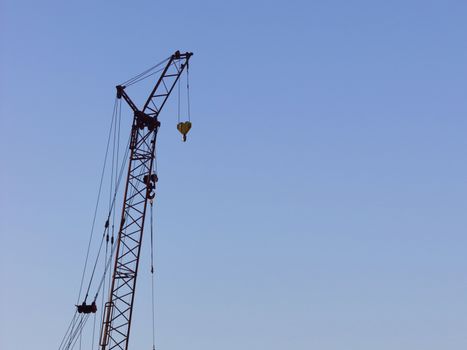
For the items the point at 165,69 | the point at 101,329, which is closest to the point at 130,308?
the point at 101,329

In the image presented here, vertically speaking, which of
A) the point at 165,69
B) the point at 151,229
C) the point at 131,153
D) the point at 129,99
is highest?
the point at 165,69

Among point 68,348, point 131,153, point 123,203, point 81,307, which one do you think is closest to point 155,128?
point 131,153

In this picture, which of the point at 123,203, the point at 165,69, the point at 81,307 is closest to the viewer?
the point at 81,307

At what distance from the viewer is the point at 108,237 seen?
A: 6094 centimetres

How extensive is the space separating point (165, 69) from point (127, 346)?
27.8 meters

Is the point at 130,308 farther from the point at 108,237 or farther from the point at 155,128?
the point at 155,128

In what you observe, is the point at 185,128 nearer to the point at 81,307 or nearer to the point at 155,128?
the point at 155,128

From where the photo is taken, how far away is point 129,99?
206ft

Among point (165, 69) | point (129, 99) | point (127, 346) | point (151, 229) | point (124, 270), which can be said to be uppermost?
point (165, 69)

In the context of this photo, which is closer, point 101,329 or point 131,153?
point 101,329

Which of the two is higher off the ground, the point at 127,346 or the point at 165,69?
the point at 165,69

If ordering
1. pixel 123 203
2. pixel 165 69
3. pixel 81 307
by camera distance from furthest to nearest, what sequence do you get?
pixel 165 69, pixel 123 203, pixel 81 307

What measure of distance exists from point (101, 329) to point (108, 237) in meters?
8.49

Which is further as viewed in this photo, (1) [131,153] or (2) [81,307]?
(1) [131,153]
